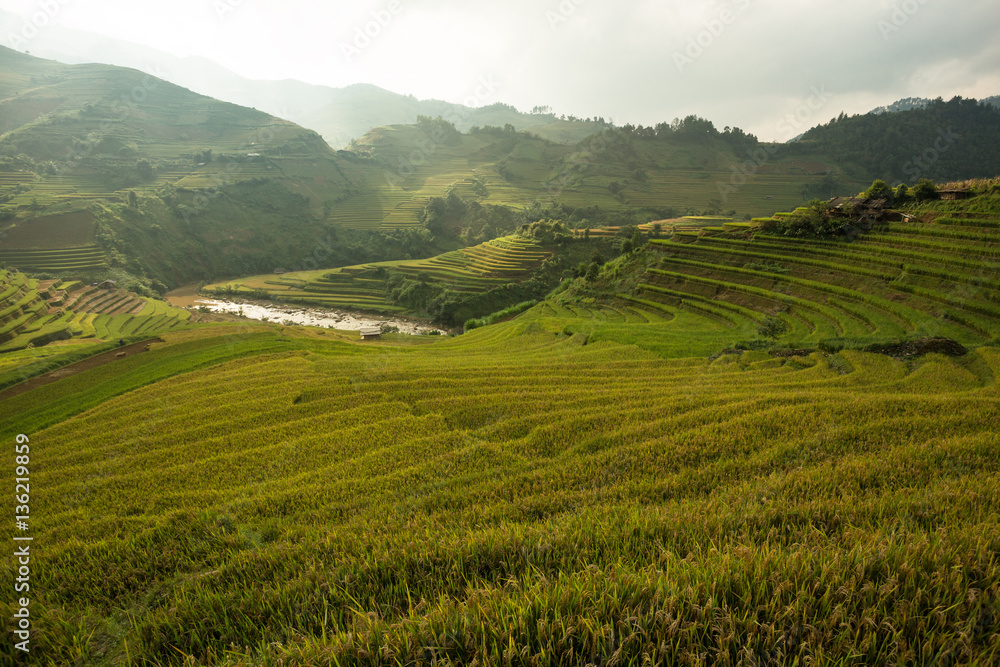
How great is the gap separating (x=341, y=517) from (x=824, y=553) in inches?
180

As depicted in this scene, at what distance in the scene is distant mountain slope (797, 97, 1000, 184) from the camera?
112m

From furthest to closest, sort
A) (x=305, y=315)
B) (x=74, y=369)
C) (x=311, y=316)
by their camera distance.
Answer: (x=305, y=315)
(x=311, y=316)
(x=74, y=369)

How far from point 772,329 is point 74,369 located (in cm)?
3736

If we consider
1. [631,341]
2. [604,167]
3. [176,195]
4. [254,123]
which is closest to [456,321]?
[631,341]

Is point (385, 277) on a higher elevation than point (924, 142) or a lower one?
lower

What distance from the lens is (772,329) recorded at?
830 inches

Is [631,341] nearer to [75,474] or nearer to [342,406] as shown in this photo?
[342,406]

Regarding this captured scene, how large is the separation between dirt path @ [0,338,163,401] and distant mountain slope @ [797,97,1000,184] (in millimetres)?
167906

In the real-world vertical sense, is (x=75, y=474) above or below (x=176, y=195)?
below

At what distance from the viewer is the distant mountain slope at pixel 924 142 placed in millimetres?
112500

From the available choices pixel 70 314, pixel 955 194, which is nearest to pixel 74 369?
pixel 70 314

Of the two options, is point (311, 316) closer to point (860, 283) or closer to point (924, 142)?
point (860, 283)

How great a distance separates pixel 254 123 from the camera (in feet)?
557

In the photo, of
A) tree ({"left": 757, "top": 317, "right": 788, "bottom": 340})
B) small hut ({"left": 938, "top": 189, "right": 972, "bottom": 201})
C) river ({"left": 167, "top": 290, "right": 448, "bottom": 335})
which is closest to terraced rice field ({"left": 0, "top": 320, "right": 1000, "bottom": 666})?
tree ({"left": 757, "top": 317, "right": 788, "bottom": 340})
